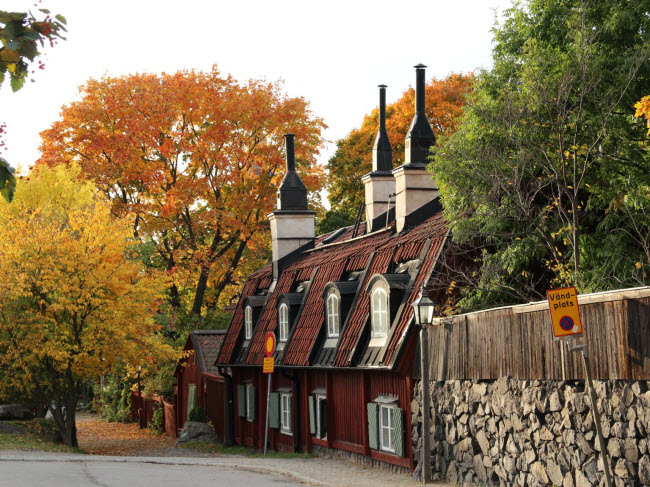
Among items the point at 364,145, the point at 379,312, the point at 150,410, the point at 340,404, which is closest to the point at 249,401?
the point at 340,404

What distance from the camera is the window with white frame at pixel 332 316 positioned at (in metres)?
21.1

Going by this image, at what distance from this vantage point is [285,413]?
2436 cm

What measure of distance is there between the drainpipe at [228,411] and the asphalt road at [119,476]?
31.7 feet

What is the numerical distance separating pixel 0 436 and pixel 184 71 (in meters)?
17.5

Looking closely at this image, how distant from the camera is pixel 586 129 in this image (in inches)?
621

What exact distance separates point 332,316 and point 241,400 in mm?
8186

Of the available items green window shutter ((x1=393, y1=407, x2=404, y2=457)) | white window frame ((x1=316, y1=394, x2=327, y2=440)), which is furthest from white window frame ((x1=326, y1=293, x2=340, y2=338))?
green window shutter ((x1=393, y1=407, x2=404, y2=457))

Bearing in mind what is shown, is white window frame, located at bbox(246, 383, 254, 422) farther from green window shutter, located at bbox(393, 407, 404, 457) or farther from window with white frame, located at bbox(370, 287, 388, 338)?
green window shutter, located at bbox(393, 407, 404, 457)

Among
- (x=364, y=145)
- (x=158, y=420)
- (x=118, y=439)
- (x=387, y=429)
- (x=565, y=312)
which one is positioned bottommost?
(x=118, y=439)

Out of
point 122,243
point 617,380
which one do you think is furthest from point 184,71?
point 617,380

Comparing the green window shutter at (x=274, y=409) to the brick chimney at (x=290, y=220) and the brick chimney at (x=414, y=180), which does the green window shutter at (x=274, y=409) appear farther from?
the brick chimney at (x=414, y=180)

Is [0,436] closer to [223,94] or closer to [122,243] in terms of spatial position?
[122,243]

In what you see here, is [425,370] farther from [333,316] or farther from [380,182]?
[380,182]

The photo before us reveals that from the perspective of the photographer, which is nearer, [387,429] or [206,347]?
[387,429]
